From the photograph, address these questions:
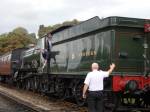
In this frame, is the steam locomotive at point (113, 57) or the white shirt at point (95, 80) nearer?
the white shirt at point (95, 80)

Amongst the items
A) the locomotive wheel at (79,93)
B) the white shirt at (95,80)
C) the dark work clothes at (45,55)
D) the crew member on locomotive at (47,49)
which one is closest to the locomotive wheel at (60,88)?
the crew member on locomotive at (47,49)

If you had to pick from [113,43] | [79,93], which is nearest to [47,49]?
[79,93]

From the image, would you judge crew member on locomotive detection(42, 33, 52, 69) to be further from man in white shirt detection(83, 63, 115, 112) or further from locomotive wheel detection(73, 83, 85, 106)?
man in white shirt detection(83, 63, 115, 112)

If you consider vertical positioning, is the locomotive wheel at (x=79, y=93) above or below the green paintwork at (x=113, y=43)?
below

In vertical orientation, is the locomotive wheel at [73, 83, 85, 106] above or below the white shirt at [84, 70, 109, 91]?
below

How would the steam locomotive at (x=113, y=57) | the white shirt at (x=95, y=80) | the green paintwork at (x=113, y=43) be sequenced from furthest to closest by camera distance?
the green paintwork at (x=113, y=43) → the steam locomotive at (x=113, y=57) → the white shirt at (x=95, y=80)

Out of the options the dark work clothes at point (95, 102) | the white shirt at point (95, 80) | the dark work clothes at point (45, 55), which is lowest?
the dark work clothes at point (95, 102)

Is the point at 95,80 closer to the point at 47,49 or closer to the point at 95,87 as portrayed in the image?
the point at 95,87

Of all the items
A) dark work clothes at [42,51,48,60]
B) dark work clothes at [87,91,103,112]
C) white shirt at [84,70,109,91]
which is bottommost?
dark work clothes at [87,91,103,112]

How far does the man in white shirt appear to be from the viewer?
1029 centimetres

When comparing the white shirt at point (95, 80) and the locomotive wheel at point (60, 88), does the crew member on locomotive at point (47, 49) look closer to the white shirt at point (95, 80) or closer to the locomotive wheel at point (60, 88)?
the locomotive wheel at point (60, 88)

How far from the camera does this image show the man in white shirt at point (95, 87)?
10.3 metres

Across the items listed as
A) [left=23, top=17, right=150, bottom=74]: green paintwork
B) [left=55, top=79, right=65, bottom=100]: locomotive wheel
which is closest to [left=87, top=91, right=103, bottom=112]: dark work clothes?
[left=23, top=17, right=150, bottom=74]: green paintwork

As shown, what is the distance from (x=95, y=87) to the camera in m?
10.3
